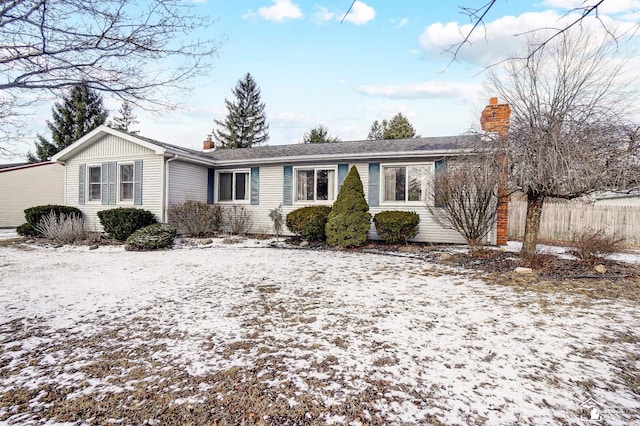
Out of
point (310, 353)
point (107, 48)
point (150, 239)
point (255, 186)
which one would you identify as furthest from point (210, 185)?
point (310, 353)

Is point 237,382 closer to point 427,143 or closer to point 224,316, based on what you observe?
point 224,316

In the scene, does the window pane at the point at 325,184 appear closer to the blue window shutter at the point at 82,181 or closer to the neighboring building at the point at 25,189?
the blue window shutter at the point at 82,181

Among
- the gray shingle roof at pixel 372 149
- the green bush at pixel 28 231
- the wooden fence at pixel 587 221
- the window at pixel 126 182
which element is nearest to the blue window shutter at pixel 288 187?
the gray shingle roof at pixel 372 149

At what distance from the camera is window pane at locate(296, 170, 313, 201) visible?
460 inches

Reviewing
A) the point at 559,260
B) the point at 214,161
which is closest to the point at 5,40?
the point at 214,161

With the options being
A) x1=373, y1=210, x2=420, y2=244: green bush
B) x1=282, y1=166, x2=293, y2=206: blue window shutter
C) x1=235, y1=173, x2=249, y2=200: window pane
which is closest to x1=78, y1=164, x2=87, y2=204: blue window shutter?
x1=235, y1=173, x2=249, y2=200: window pane

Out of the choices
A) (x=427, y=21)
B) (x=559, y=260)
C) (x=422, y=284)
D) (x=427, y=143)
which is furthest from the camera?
(x=427, y=143)

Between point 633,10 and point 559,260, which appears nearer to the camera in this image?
point 633,10

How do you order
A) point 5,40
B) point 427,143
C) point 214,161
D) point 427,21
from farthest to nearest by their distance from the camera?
point 214,161, point 427,143, point 5,40, point 427,21

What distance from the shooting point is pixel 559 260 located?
7.05 metres

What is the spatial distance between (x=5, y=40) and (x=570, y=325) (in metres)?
7.15

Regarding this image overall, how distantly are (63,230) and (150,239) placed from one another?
11.9 feet

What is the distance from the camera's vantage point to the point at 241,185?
12.7 m

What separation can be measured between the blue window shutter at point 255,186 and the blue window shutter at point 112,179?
197 inches
